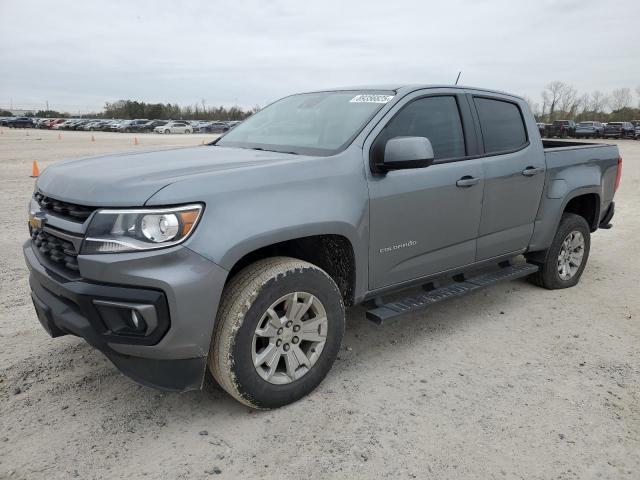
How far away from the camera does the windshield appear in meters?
3.40

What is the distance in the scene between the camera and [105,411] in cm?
290

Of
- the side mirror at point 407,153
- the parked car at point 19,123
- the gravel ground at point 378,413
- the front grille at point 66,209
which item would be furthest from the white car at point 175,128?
the side mirror at point 407,153

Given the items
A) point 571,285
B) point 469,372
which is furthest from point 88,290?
point 571,285

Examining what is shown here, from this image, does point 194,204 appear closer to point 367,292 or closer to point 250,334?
point 250,334

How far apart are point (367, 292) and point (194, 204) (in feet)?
4.43

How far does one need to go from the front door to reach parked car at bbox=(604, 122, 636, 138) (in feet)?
152

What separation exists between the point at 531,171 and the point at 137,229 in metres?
3.34

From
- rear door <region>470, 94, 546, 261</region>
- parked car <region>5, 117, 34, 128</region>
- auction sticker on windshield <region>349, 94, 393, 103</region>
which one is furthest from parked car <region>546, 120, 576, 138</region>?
parked car <region>5, 117, 34, 128</region>

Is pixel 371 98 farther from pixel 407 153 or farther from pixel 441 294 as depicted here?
pixel 441 294

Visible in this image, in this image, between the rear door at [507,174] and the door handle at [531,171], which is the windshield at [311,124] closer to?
the rear door at [507,174]

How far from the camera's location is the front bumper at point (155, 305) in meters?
2.39

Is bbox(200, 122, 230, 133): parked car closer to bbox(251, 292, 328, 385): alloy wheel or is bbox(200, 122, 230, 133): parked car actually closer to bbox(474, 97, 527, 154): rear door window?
bbox(474, 97, 527, 154): rear door window

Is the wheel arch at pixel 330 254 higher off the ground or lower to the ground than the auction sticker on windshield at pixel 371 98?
lower

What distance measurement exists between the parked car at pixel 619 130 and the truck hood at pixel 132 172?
47.7 meters
